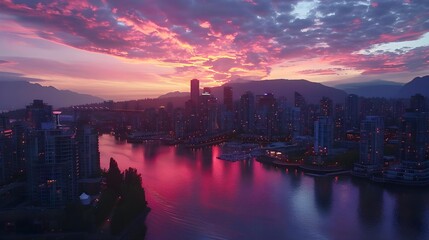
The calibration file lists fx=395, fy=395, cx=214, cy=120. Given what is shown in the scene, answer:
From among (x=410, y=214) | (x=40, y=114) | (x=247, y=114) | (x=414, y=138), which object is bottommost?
(x=410, y=214)

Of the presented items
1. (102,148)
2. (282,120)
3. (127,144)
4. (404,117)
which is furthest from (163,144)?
(404,117)

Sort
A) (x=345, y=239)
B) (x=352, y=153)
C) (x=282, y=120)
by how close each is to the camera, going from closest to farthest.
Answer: (x=345, y=239)
(x=352, y=153)
(x=282, y=120)

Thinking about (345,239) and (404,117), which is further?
(404,117)

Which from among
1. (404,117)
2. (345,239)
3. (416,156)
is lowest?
(345,239)

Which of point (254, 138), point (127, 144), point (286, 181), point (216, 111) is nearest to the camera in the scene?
point (286, 181)

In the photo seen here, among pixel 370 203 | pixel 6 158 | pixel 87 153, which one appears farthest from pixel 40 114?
pixel 370 203

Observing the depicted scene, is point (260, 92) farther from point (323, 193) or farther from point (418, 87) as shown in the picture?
point (323, 193)

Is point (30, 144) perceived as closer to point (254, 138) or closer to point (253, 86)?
point (254, 138)
